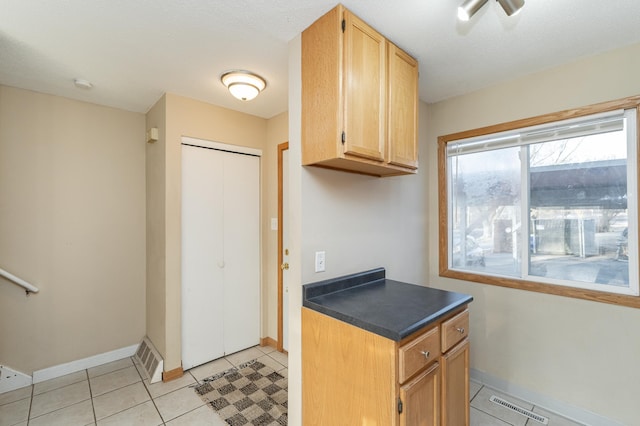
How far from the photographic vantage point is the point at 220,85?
7.70 ft

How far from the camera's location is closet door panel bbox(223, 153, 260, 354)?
2918 mm

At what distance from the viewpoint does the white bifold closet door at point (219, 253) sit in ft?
8.70

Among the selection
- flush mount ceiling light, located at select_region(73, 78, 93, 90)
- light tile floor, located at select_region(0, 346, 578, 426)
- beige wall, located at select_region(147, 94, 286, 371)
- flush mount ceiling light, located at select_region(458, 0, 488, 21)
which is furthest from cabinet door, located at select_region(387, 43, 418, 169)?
flush mount ceiling light, located at select_region(73, 78, 93, 90)

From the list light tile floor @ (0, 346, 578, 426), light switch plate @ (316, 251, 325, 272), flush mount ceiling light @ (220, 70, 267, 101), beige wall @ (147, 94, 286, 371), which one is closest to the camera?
light switch plate @ (316, 251, 325, 272)

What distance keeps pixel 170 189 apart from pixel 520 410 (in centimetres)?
321

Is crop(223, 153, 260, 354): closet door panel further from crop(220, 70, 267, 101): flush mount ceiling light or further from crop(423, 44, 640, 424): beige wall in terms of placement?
crop(423, 44, 640, 424): beige wall

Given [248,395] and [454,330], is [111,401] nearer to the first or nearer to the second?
[248,395]

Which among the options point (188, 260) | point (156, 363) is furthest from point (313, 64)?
point (156, 363)

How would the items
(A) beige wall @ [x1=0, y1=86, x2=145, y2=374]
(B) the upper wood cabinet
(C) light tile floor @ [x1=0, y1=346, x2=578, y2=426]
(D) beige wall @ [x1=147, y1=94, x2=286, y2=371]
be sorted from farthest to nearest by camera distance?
(D) beige wall @ [x1=147, y1=94, x2=286, y2=371]
(A) beige wall @ [x1=0, y1=86, x2=145, y2=374]
(C) light tile floor @ [x1=0, y1=346, x2=578, y2=426]
(B) the upper wood cabinet

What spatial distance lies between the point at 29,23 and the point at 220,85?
1.09 metres

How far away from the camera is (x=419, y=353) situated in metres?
1.32

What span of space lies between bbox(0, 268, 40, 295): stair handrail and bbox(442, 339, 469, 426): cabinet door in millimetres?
3190

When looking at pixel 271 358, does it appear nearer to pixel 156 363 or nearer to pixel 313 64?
pixel 156 363

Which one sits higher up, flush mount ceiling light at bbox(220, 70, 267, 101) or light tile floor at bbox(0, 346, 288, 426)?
flush mount ceiling light at bbox(220, 70, 267, 101)
